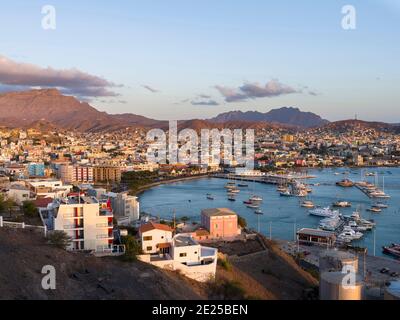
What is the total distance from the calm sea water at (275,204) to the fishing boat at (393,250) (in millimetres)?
102

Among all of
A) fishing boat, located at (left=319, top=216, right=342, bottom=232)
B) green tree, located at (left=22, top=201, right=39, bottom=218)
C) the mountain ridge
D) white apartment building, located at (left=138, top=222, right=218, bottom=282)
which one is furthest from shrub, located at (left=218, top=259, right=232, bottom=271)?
the mountain ridge

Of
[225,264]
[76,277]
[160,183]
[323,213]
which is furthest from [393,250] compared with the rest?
[160,183]

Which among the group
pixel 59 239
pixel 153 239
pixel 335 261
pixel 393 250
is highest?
pixel 59 239

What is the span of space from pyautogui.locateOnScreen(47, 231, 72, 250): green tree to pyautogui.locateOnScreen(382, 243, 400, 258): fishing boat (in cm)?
476

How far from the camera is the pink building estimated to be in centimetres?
644

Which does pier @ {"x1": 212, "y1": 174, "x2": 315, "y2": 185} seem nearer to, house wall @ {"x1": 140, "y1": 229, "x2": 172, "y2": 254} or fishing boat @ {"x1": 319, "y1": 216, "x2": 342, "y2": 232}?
fishing boat @ {"x1": 319, "y1": 216, "x2": 342, "y2": 232}

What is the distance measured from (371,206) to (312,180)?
606 cm

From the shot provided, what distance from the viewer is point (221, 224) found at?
6504 mm

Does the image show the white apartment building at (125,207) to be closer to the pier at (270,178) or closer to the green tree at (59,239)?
the green tree at (59,239)

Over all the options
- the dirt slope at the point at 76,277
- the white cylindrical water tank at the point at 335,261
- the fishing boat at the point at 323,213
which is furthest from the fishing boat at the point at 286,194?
the dirt slope at the point at 76,277

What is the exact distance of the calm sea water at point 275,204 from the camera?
895 centimetres

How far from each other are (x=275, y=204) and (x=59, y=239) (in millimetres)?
8404

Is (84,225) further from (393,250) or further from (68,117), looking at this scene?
(68,117)
